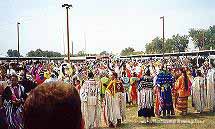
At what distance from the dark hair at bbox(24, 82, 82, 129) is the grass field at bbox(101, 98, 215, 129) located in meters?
9.87

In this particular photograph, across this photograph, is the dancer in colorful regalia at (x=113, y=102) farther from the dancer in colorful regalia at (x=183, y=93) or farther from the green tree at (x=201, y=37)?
the green tree at (x=201, y=37)

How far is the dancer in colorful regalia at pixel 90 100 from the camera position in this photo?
1091cm

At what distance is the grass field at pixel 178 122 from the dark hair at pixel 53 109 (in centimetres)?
987

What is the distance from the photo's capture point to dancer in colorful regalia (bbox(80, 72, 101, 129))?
1091cm

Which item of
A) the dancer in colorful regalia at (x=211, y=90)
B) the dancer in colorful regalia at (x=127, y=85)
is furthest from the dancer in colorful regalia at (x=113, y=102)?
the dancer in colorful regalia at (x=127, y=85)

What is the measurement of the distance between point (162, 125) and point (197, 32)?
4173 inches

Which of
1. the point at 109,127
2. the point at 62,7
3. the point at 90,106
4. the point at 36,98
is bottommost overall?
the point at 109,127

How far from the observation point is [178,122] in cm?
1217

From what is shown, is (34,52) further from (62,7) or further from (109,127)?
(109,127)

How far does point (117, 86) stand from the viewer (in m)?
11.9

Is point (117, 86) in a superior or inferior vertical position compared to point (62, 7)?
inferior

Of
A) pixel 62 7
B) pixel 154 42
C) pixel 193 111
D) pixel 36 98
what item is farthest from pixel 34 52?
pixel 36 98

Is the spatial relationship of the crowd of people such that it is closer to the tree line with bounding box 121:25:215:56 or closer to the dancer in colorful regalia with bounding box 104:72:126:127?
the dancer in colorful regalia with bounding box 104:72:126:127

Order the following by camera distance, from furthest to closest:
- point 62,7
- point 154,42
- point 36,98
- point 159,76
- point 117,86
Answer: point 154,42
point 62,7
point 159,76
point 117,86
point 36,98
